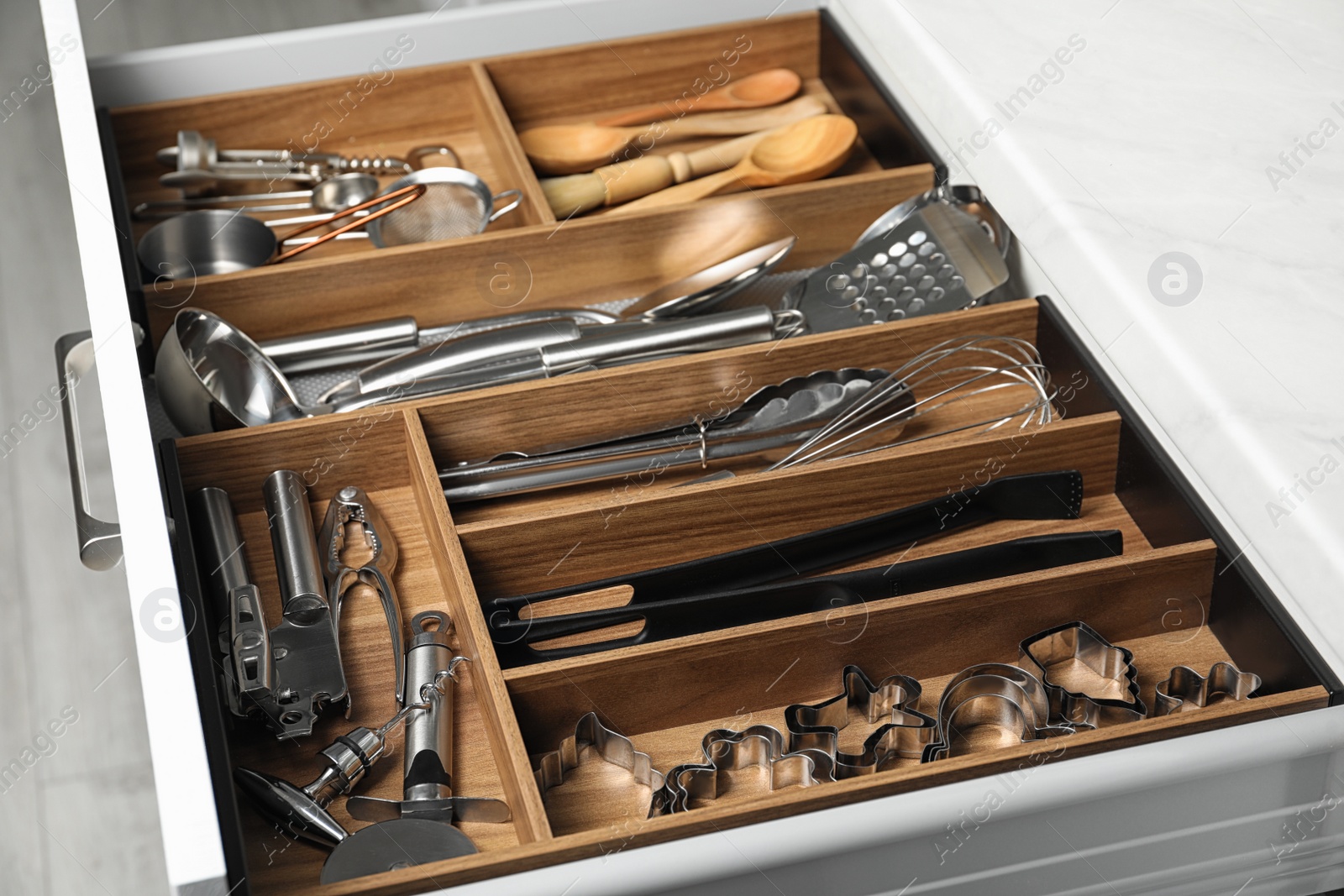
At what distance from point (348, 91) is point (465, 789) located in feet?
2.38

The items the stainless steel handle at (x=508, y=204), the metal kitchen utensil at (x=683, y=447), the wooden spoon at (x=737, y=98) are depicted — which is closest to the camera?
the metal kitchen utensil at (x=683, y=447)

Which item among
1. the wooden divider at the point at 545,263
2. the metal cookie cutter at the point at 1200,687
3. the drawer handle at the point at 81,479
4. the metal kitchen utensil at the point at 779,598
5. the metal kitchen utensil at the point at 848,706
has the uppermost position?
the wooden divider at the point at 545,263

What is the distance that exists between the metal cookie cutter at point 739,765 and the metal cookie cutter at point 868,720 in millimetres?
11

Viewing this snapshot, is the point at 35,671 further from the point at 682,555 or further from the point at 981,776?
the point at 981,776

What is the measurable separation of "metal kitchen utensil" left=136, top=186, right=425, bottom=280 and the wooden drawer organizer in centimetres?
9

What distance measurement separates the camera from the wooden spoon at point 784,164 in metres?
1.08

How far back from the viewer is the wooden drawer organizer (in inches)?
25.0

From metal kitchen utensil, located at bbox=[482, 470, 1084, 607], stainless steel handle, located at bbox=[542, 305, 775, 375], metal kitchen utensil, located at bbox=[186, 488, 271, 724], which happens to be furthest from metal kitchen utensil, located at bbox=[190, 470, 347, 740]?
stainless steel handle, located at bbox=[542, 305, 775, 375]

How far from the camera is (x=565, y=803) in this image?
675mm

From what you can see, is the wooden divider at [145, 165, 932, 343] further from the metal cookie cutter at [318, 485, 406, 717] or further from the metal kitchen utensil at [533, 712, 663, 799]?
the metal kitchen utensil at [533, 712, 663, 799]

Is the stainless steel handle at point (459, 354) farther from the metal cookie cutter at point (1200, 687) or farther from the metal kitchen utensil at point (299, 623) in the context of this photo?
the metal cookie cutter at point (1200, 687)

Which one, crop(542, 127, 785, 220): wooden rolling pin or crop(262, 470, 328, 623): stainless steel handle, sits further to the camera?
crop(542, 127, 785, 220): wooden rolling pin

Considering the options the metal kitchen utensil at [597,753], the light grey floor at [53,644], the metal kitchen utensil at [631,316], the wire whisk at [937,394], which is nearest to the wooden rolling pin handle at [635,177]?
the metal kitchen utensil at [631,316]

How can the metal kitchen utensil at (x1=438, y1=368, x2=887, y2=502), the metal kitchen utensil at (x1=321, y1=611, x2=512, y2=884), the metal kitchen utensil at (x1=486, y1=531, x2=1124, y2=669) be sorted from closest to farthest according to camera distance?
the metal kitchen utensil at (x1=321, y1=611, x2=512, y2=884) < the metal kitchen utensil at (x1=486, y1=531, x2=1124, y2=669) < the metal kitchen utensil at (x1=438, y1=368, x2=887, y2=502)
